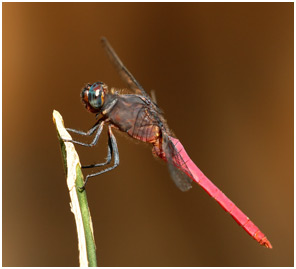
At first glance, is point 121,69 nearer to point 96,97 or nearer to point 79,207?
point 96,97

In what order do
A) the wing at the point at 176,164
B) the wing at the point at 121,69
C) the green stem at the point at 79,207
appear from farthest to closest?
the wing at the point at 121,69, the wing at the point at 176,164, the green stem at the point at 79,207

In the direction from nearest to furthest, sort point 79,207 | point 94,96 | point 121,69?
point 79,207, point 94,96, point 121,69

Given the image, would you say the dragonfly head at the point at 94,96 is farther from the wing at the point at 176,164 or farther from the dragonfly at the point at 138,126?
the wing at the point at 176,164

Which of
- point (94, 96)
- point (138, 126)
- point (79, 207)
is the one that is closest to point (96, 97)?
point (94, 96)

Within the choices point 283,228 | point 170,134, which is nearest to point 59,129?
point 170,134

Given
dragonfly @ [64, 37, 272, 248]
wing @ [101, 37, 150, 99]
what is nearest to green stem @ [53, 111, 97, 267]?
dragonfly @ [64, 37, 272, 248]

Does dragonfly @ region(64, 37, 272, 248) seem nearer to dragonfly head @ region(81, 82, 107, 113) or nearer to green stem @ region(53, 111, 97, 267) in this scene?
dragonfly head @ region(81, 82, 107, 113)

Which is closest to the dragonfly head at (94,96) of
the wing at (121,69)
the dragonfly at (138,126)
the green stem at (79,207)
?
the dragonfly at (138,126)

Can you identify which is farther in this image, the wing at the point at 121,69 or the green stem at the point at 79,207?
the wing at the point at 121,69
